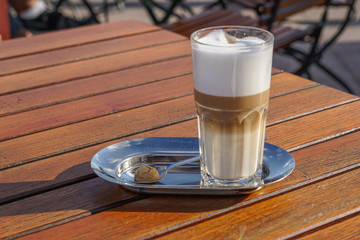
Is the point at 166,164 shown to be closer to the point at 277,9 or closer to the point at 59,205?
the point at 59,205

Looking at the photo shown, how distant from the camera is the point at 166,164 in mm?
716

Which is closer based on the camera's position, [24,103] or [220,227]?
[220,227]

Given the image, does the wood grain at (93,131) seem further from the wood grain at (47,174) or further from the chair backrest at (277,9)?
the chair backrest at (277,9)

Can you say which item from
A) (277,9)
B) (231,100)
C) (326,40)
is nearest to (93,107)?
(231,100)

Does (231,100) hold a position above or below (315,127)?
above

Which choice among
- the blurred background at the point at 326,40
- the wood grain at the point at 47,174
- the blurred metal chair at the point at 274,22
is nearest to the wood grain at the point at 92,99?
the wood grain at the point at 47,174

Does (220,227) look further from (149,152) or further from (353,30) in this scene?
(353,30)

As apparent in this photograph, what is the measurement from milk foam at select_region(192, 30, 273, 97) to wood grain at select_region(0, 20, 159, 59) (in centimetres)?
83

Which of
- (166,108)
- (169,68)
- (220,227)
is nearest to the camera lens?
(220,227)

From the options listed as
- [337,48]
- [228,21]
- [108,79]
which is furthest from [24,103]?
[337,48]

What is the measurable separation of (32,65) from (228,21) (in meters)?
1.28

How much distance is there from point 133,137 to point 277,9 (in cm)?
159

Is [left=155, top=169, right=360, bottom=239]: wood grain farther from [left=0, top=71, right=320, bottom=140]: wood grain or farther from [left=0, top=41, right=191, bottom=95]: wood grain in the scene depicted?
[left=0, top=41, right=191, bottom=95]: wood grain

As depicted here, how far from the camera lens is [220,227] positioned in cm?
57
